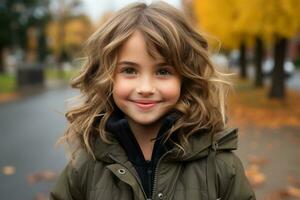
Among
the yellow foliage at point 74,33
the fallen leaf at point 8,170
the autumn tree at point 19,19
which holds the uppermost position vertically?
the autumn tree at point 19,19

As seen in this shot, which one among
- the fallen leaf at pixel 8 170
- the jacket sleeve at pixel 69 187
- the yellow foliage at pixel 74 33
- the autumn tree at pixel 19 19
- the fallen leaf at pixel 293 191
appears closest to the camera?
the jacket sleeve at pixel 69 187

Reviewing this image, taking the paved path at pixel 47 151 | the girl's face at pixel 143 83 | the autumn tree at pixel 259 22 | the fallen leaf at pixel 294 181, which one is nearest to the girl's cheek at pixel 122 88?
the girl's face at pixel 143 83

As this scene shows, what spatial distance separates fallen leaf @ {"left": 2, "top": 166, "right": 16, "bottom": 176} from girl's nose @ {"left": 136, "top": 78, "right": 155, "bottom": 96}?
4.79 meters

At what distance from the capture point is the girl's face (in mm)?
1872

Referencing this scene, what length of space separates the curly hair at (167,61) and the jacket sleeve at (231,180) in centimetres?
15

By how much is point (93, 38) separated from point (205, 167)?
2.38ft

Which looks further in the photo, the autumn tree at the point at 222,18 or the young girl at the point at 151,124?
the autumn tree at the point at 222,18

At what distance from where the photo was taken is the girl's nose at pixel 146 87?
6.07 feet

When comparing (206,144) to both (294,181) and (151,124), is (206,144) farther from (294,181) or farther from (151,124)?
(294,181)

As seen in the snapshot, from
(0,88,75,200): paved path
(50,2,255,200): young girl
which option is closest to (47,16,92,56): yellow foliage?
(0,88,75,200): paved path

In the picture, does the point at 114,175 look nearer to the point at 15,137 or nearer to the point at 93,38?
the point at 93,38

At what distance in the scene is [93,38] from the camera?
206 cm

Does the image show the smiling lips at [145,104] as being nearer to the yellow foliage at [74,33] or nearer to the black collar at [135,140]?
the black collar at [135,140]

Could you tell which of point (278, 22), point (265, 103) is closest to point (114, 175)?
point (278, 22)
